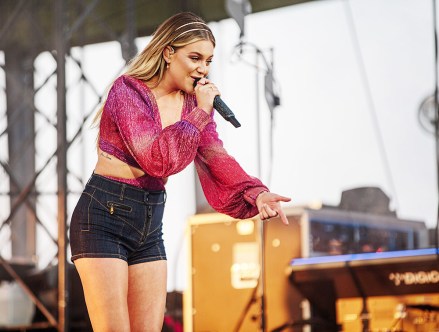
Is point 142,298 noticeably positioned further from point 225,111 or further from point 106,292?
point 225,111

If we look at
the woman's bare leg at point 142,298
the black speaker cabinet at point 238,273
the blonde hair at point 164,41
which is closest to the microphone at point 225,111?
the blonde hair at point 164,41

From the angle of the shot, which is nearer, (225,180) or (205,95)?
(205,95)

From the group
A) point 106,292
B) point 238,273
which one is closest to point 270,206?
point 106,292

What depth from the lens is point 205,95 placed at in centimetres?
211

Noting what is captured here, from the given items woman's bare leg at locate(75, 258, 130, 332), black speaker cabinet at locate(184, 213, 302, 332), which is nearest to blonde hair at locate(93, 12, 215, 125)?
woman's bare leg at locate(75, 258, 130, 332)

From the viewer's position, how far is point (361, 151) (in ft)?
15.0

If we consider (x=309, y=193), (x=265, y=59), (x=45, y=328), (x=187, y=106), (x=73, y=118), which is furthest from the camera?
(x=73, y=118)

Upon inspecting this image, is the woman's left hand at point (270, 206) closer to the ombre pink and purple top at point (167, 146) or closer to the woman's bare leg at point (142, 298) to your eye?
the ombre pink and purple top at point (167, 146)

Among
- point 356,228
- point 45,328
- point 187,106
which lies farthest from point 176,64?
point 45,328

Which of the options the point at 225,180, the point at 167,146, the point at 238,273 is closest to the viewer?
the point at 167,146

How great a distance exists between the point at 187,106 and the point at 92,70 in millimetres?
5010

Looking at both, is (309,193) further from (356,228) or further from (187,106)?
(187,106)

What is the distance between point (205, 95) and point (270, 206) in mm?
317

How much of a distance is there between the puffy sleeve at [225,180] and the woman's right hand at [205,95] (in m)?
0.21
